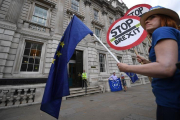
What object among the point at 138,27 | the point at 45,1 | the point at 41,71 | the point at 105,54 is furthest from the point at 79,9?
the point at 138,27

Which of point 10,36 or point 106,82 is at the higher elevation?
point 10,36

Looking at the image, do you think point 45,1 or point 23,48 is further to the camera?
point 45,1

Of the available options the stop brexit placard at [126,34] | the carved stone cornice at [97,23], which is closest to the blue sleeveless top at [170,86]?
the stop brexit placard at [126,34]

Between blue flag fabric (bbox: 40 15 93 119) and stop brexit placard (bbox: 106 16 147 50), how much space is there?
0.86 metres

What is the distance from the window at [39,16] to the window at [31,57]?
241cm

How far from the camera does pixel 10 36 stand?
593 cm

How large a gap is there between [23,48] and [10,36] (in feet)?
3.70

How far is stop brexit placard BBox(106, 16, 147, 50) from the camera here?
1.93m

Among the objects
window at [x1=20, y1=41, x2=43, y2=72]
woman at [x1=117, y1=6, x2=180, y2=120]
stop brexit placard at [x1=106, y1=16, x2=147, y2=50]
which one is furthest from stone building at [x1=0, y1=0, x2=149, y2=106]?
woman at [x1=117, y1=6, x2=180, y2=120]

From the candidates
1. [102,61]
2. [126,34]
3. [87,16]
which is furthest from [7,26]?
[102,61]

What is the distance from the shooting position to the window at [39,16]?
7.69 meters

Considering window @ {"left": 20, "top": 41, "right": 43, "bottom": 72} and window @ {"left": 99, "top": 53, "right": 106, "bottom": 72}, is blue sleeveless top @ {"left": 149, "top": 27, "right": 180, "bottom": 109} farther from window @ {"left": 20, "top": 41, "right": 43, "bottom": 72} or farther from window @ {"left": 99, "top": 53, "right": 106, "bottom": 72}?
window @ {"left": 99, "top": 53, "right": 106, "bottom": 72}

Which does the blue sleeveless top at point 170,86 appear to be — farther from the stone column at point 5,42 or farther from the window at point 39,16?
the window at point 39,16

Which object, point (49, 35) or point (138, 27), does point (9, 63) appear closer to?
point (49, 35)
